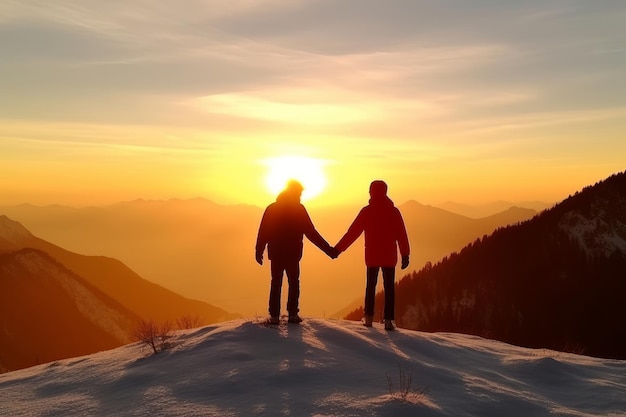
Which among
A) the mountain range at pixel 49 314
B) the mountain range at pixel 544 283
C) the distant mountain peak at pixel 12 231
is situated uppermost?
the distant mountain peak at pixel 12 231

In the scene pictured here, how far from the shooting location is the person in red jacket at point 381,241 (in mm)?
10273

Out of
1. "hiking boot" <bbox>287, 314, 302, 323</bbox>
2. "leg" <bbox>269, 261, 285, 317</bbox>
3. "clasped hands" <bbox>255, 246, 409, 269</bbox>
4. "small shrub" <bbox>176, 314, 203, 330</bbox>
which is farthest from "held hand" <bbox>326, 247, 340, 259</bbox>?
"small shrub" <bbox>176, 314, 203, 330</bbox>

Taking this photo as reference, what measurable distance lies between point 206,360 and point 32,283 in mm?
110416

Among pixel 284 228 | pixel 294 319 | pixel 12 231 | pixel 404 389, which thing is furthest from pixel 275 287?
pixel 12 231

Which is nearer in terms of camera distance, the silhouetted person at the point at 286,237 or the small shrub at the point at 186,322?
the silhouetted person at the point at 286,237

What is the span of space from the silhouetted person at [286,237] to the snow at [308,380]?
931 mm

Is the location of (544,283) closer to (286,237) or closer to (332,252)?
(332,252)

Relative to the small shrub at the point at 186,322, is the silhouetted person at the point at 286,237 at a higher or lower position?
higher

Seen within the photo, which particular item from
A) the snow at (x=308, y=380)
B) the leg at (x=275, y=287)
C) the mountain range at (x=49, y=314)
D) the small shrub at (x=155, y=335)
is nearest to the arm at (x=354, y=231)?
the leg at (x=275, y=287)

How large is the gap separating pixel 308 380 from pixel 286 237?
12.4ft

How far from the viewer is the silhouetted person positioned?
31.4 feet

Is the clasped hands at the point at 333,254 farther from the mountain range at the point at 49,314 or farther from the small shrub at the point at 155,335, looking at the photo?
the mountain range at the point at 49,314

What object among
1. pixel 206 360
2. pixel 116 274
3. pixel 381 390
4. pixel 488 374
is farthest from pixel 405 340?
pixel 116 274

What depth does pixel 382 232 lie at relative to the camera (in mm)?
10391
